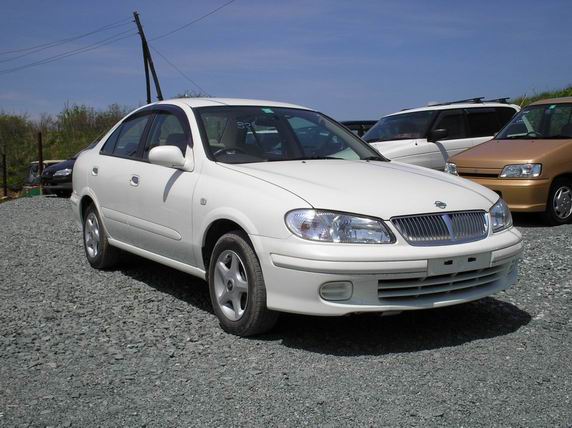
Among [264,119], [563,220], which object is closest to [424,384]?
[264,119]

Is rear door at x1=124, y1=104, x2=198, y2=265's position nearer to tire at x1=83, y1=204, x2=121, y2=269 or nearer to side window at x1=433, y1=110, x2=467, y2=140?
tire at x1=83, y1=204, x2=121, y2=269

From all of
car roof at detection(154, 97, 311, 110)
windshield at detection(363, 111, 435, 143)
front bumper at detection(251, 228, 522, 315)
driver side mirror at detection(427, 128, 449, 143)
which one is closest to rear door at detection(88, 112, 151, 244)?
car roof at detection(154, 97, 311, 110)

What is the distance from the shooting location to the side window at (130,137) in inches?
249

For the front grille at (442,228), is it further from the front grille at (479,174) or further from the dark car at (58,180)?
the dark car at (58,180)

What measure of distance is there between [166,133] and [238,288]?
6.03ft

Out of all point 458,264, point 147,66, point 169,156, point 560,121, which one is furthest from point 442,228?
point 147,66

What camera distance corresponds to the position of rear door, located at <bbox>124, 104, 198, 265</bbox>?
520cm

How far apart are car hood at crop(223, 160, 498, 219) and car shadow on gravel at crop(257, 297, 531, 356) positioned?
80cm

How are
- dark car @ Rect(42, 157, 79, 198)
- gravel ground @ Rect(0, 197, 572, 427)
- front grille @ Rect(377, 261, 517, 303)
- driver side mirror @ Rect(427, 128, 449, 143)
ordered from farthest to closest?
dark car @ Rect(42, 157, 79, 198), driver side mirror @ Rect(427, 128, 449, 143), front grille @ Rect(377, 261, 517, 303), gravel ground @ Rect(0, 197, 572, 427)

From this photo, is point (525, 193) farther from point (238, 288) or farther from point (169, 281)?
point (238, 288)

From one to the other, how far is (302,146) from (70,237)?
495cm

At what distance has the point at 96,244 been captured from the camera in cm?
693

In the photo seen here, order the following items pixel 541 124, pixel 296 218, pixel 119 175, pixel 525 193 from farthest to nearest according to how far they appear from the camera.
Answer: pixel 541 124
pixel 525 193
pixel 119 175
pixel 296 218

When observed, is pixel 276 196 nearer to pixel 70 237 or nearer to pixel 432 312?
pixel 432 312
